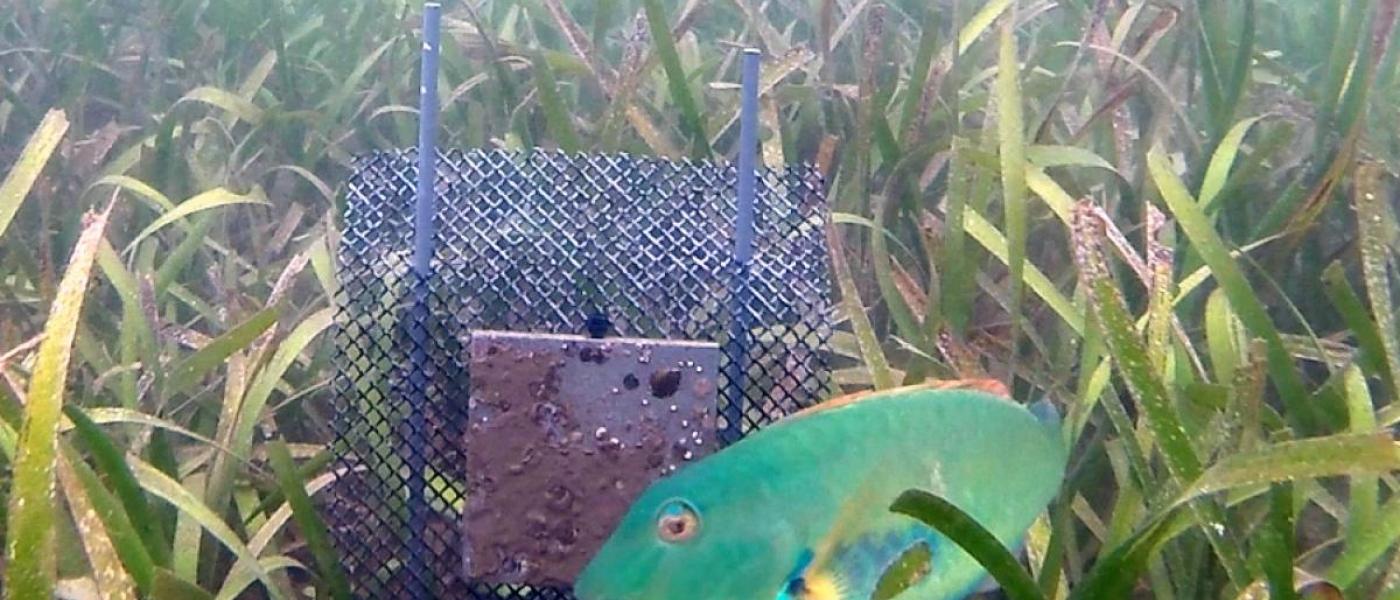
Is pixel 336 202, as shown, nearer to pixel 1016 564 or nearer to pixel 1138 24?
pixel 1016 564

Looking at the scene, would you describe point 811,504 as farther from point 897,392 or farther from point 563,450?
point 563,450

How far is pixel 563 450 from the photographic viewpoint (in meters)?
1.05

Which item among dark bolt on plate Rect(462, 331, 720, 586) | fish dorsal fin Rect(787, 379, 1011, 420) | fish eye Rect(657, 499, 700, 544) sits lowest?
dark bolt on plate Rect(462, 331, 720, 586)

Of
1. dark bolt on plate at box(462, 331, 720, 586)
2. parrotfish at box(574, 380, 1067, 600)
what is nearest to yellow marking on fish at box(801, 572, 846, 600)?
parrotfish at box(574, 380, 1067, 600)

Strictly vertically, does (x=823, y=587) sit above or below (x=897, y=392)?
below

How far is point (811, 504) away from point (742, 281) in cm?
48

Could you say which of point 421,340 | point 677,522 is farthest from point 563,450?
point 677,522

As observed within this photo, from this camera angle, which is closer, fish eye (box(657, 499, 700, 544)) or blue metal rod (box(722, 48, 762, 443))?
fish eye (box(657, 499, 700, 544))

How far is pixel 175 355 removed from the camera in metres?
1.76

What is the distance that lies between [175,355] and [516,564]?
3.24ft

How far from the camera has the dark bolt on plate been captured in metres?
1.05

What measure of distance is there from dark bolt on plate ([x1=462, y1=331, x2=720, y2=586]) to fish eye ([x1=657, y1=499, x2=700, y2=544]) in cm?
31

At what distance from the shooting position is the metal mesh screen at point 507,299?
1169 millimetres

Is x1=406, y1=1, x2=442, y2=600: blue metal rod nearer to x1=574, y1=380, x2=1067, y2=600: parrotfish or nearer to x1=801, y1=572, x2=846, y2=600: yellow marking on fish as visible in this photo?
x1=574, y1=380, x2=1067, y2=600: parrotfish
